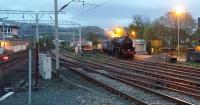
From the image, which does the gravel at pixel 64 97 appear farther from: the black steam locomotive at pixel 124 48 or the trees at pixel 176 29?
the trees at pixel 176 29

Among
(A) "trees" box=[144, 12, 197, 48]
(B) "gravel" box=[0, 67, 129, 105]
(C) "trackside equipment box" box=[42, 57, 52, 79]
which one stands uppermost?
(A) "trees" box=[144, 12, 197, 48]

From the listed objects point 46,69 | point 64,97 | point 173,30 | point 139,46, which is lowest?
point 64,97

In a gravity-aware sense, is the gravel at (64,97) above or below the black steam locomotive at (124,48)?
below

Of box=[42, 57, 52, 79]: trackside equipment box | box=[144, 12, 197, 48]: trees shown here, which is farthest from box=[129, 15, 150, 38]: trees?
box=[42, 57, 52, 79]: trackside equipment box

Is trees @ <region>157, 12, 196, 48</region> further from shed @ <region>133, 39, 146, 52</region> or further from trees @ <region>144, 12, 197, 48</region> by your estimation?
shed @ <region>133, 39, 146, 52</region>

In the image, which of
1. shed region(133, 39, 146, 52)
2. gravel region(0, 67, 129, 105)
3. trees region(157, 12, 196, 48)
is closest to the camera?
gravel region(0, 67, 129, 105)

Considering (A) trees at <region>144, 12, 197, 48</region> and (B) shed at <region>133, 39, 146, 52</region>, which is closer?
(B) shed at <region>133, 39, 146, 52</region>

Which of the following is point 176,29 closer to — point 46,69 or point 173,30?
point 173,30

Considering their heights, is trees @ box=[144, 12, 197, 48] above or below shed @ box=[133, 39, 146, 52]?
above

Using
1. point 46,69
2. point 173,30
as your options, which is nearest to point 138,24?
point 173,30

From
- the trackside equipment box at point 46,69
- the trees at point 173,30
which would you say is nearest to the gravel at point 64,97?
the trackside equipment box at point 46,69

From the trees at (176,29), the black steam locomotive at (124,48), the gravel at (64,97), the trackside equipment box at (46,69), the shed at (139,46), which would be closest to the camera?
the gravel at (64,97)

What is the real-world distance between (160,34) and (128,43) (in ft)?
122

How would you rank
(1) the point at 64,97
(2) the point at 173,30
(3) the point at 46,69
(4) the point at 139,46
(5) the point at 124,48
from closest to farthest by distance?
(1) the point at 64,97
(3) the point at 46,69
(5) the point at 124,48
(4) the point at 139,46
(2) the point at 173,30
